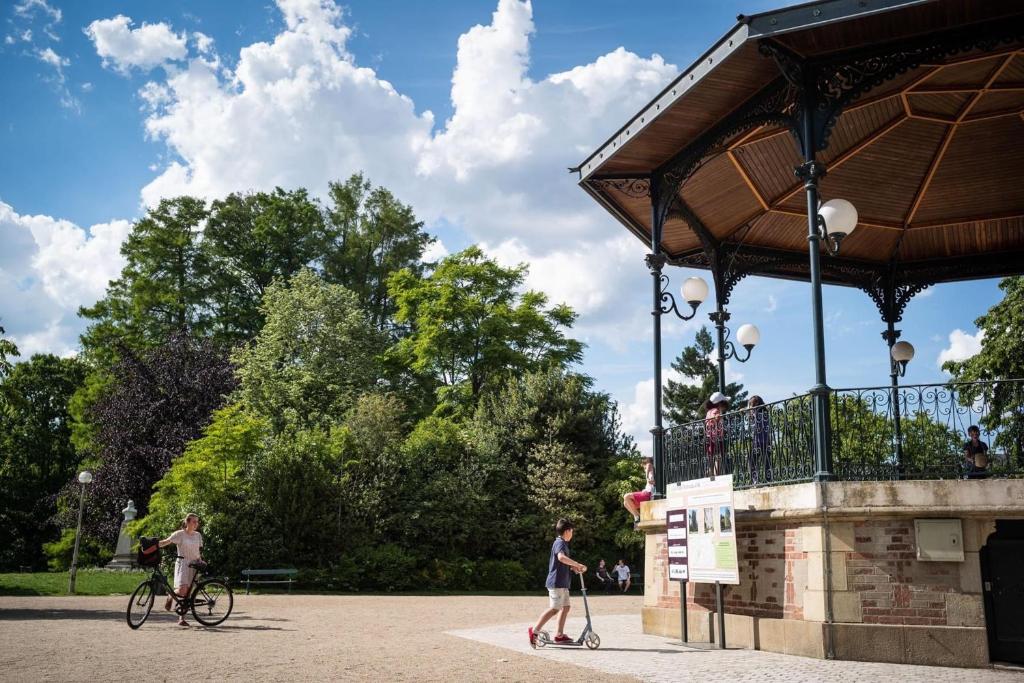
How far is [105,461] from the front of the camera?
34.0 m

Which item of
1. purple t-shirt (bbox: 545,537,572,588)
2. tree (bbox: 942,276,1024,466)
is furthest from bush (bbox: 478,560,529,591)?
purple t-shirt (bbox: 545,537,572,588)

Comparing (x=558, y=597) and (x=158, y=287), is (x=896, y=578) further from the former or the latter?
(x=158, y=287)

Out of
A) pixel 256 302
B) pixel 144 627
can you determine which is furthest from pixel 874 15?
pixel 256 302

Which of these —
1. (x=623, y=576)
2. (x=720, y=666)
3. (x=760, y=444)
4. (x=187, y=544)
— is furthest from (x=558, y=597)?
(x=623, y=576)

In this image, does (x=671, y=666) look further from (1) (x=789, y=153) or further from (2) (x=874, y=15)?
(1) (x=789, y=153)

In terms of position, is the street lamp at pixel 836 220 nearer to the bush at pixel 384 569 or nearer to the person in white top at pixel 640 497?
the person in white top at pixel 640 497

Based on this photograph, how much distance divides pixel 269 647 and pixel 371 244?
38.4 meters

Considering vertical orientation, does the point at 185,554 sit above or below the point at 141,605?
above

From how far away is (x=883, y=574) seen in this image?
955cm

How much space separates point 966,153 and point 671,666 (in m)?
10.4

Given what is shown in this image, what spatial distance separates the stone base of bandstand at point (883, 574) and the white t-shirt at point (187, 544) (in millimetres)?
8921

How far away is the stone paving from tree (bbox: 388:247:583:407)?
1031 inches

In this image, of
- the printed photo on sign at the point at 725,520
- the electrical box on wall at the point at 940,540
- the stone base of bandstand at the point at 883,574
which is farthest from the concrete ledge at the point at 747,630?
the electrical box on wall at the point at 940,540

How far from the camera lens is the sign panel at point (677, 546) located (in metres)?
11.3
